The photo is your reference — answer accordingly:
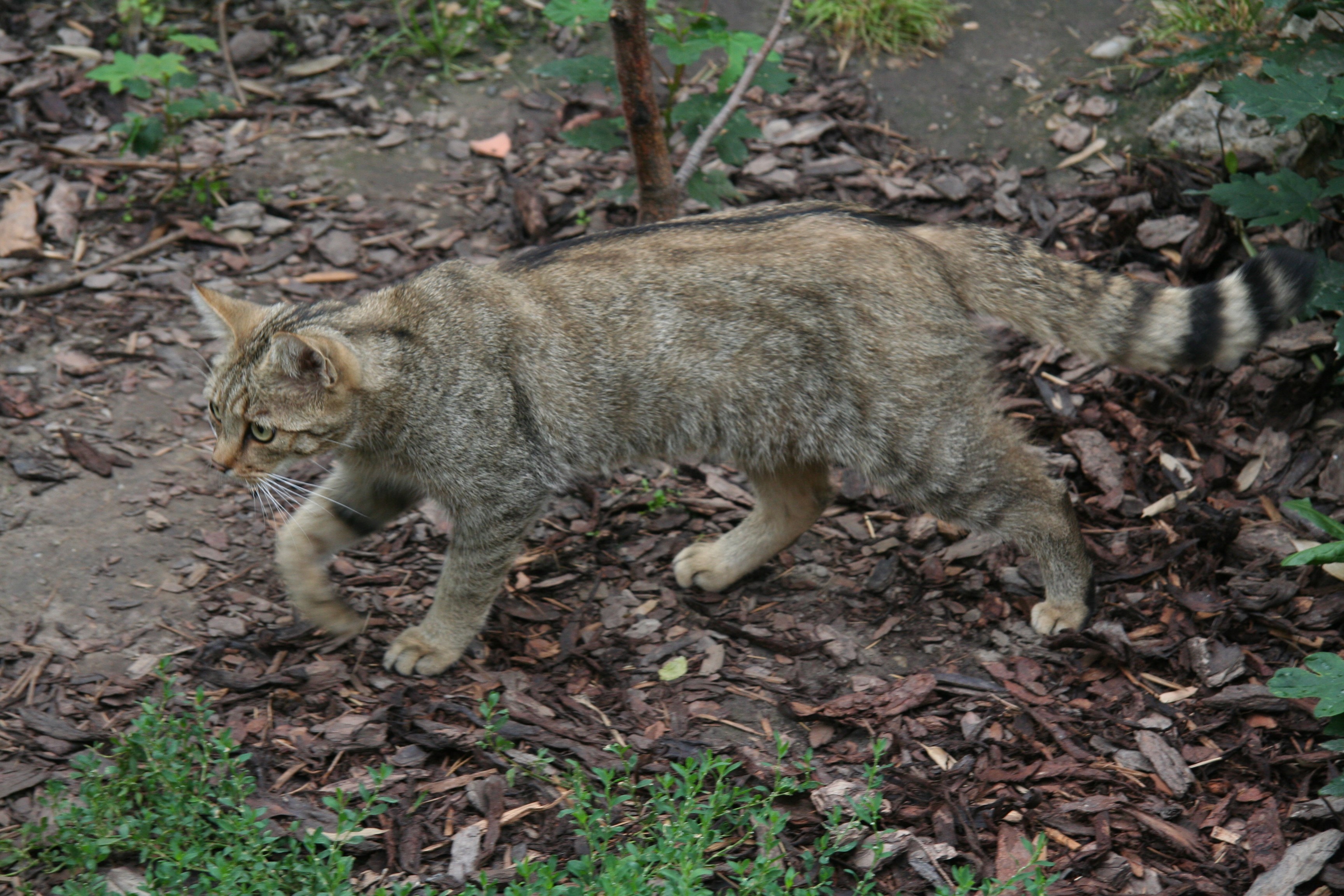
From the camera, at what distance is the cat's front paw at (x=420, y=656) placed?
476 cm

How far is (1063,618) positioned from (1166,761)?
0.80 m

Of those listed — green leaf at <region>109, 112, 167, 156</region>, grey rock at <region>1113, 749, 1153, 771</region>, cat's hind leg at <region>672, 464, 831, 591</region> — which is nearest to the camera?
grey rock at <region>1113, 749, 1153, 771</region>

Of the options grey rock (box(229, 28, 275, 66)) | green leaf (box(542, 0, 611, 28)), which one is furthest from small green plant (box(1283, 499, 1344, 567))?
grey rock (box(229, 28, 275, 66))

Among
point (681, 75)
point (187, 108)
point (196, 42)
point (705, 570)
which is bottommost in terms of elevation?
point (705, 570)

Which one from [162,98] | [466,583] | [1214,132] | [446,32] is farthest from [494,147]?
[1214,132]

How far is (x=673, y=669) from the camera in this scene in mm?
4848

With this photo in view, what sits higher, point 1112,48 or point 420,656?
point 1112,48

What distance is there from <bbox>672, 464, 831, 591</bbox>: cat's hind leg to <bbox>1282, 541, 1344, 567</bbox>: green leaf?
189cm

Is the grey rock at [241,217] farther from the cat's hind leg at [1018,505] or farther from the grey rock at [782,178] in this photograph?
the cat's hind leg at [1018,505]

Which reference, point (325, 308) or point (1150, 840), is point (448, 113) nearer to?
point (325, 308)

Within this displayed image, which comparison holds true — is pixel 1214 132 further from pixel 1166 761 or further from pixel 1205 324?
pixel 1166 761

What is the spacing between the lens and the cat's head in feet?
14.4

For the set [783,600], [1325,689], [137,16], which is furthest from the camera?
[137,16]

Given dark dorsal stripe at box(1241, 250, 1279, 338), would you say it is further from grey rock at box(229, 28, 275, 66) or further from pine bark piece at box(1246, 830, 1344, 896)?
grey rock at box(229, 28, 275, 66)
